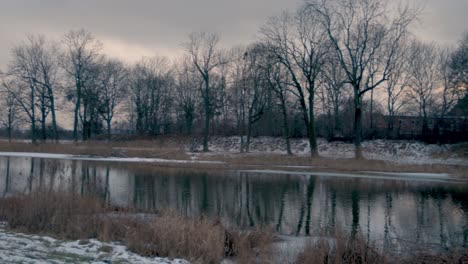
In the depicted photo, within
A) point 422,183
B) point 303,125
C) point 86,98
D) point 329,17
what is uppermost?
point 329,17

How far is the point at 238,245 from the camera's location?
1080cm

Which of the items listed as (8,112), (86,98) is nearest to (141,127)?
(86,98)

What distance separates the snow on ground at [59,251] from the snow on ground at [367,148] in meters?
36.9

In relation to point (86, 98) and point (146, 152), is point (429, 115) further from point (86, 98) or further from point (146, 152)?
point (86, 98)

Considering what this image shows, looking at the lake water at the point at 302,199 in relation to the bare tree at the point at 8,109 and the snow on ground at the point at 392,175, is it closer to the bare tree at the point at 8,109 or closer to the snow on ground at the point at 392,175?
the snow on ground at the point at 392,175

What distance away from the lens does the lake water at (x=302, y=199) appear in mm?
14672

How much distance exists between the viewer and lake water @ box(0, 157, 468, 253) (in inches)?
578

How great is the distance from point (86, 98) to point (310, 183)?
55.7 metres

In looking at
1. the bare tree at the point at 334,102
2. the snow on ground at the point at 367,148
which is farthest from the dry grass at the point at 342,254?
the bare tree at the point at 334,102

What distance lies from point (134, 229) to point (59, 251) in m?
2.35

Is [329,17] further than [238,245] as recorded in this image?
Yes

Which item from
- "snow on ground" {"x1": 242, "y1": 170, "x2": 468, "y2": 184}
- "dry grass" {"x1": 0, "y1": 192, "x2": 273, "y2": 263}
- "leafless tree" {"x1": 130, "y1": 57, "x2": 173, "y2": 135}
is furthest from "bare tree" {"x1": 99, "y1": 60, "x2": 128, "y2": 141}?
"dry grass" {"x1": 0, "y1": 192, "x2": 273, "y2": 263}

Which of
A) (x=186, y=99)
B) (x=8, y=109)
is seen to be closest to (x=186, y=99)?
(x=186, y=99)

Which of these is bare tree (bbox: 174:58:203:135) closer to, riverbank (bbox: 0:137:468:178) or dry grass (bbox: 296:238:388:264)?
riverbank (bbox: 0:137:468:178)
